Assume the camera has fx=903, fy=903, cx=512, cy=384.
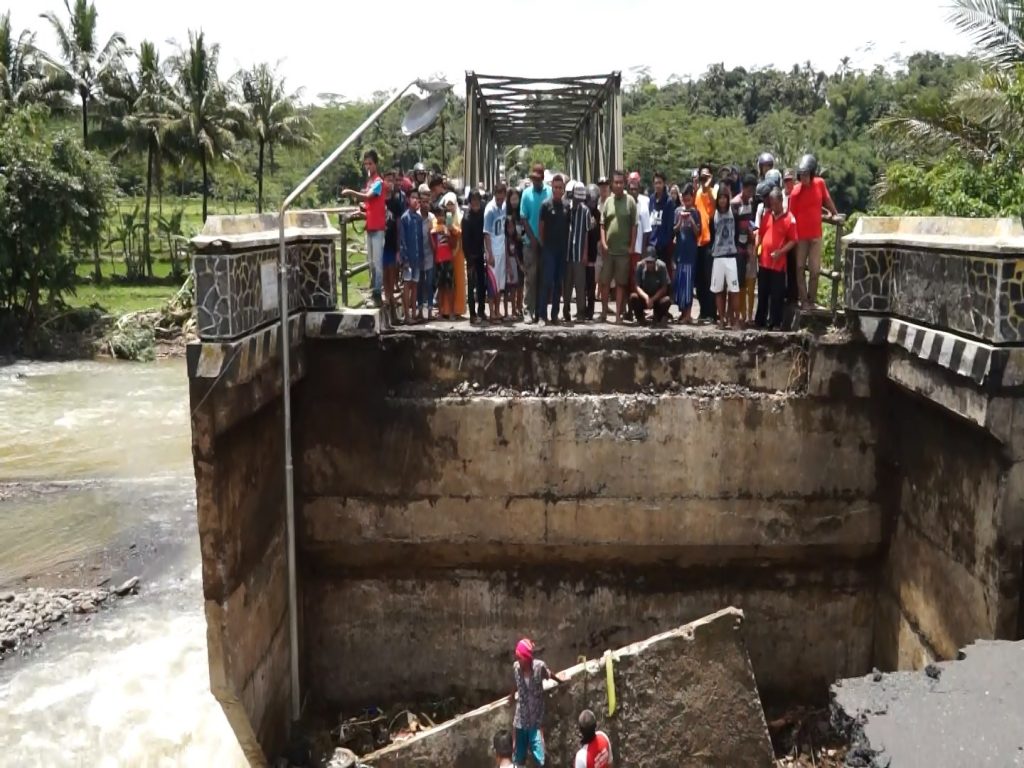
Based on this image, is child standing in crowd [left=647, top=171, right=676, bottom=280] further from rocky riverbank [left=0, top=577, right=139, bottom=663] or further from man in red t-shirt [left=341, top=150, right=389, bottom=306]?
rocky riverbank [left=0, top=577, right=139, bottom=663]

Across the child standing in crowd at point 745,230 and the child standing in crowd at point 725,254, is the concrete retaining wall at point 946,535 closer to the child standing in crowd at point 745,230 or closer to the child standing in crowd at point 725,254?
the child standing in crowd at point 725,254

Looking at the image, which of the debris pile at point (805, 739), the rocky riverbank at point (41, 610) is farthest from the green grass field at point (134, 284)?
the debris pile at point (805, 739)

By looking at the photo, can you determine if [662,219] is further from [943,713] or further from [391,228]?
[943,713]

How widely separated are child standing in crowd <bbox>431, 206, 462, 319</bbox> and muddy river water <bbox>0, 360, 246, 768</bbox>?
4.59 metres

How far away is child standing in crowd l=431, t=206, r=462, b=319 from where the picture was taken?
935 centimetres

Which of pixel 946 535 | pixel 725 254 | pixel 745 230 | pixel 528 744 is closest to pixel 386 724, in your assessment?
pixel 528 744

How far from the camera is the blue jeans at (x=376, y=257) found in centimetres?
884

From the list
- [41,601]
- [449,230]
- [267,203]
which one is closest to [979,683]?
[449,230]

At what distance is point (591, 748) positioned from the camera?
19.5 ft

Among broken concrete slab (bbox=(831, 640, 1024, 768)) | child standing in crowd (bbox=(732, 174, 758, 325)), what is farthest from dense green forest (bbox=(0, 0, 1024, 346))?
broken concrete slab (bbox=(831, 640, 1024, 768))

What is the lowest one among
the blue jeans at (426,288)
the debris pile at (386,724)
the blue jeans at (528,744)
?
the debris pile at (386,724)

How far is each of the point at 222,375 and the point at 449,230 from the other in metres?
3.86

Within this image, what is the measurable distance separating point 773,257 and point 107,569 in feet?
29.4

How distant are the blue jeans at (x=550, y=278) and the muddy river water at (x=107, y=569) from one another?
5.05m
